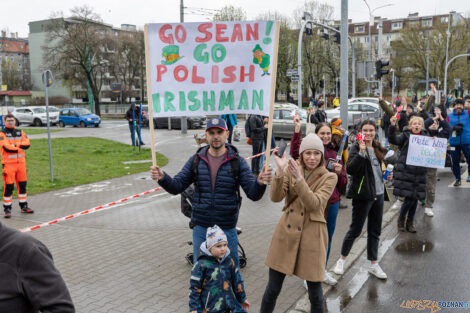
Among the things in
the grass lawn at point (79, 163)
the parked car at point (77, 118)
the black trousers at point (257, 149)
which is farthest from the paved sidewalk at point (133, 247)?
the parked car at point (77, 118)

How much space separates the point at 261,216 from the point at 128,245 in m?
2.68

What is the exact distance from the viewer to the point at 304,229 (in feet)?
12.7

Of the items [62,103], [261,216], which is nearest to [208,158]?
[261,216]

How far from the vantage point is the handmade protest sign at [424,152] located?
705cm

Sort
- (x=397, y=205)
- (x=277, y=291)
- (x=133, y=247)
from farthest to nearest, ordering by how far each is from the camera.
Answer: (x=397, y=205) < (x=133, y=247) < (x=277, y=291)

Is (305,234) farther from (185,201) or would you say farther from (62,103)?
(62,103)

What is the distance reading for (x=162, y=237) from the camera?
7.22 metres

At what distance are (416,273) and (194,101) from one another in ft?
11.9

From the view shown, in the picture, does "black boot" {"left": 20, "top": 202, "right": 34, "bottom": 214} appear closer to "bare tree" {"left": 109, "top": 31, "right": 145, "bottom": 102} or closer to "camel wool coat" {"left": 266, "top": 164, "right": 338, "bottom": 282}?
"camel wool coat" {"left": 266, "top": 164, "right": 338, "bottom": 282}

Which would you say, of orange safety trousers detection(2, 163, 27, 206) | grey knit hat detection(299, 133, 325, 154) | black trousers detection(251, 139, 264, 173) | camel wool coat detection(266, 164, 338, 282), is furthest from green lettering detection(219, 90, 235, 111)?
black trousers detection(251, 139, 264, 173)

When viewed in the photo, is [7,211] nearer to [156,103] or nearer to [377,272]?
[156,103]

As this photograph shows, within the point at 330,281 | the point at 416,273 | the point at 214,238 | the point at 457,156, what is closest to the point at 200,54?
the point at 214,238

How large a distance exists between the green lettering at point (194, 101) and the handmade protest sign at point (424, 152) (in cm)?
424

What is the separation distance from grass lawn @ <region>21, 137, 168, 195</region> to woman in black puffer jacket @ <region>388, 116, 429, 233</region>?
27.7ft
